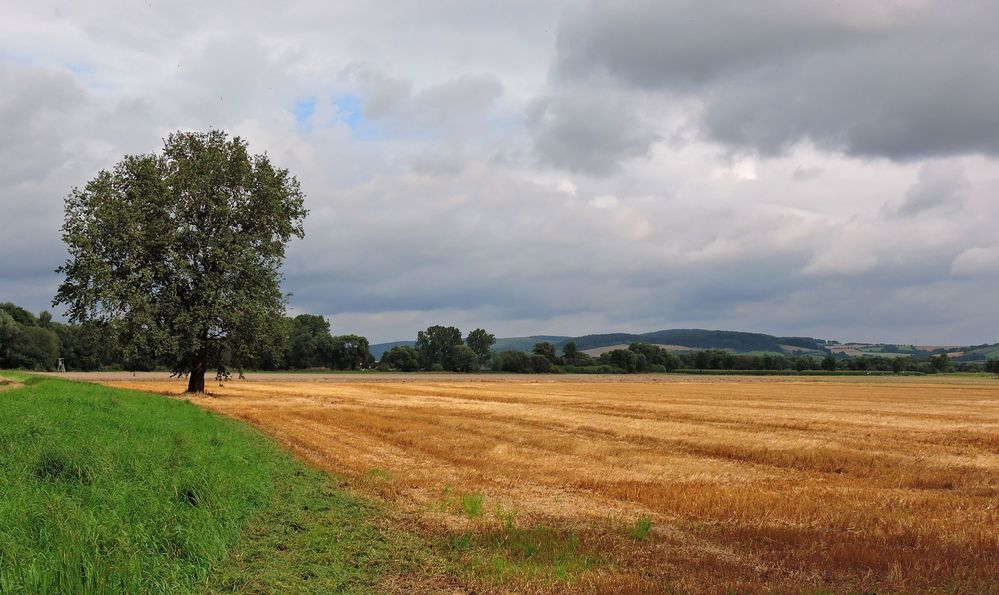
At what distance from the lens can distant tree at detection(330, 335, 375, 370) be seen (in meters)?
155

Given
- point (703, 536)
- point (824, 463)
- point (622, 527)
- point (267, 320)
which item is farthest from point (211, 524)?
point (267, 320)

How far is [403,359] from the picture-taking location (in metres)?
161

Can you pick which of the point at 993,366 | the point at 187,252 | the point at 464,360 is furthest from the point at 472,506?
the point at 993,366

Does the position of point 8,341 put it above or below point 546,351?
above

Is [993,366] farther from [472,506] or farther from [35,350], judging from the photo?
[35,350]

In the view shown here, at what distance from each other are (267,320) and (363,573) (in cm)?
4062

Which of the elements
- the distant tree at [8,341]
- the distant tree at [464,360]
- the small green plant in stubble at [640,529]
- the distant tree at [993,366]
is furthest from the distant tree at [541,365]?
the small green plant in stubble at [640,529]

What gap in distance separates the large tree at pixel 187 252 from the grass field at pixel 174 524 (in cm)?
2931

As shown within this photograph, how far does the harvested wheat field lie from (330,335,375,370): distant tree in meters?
127

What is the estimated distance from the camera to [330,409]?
121 feet

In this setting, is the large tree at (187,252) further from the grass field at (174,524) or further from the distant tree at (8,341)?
the distant tree at (8,341)

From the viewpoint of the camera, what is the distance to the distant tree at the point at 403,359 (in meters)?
160

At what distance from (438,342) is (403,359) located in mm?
23094

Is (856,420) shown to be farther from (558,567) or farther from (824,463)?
(558,567)
